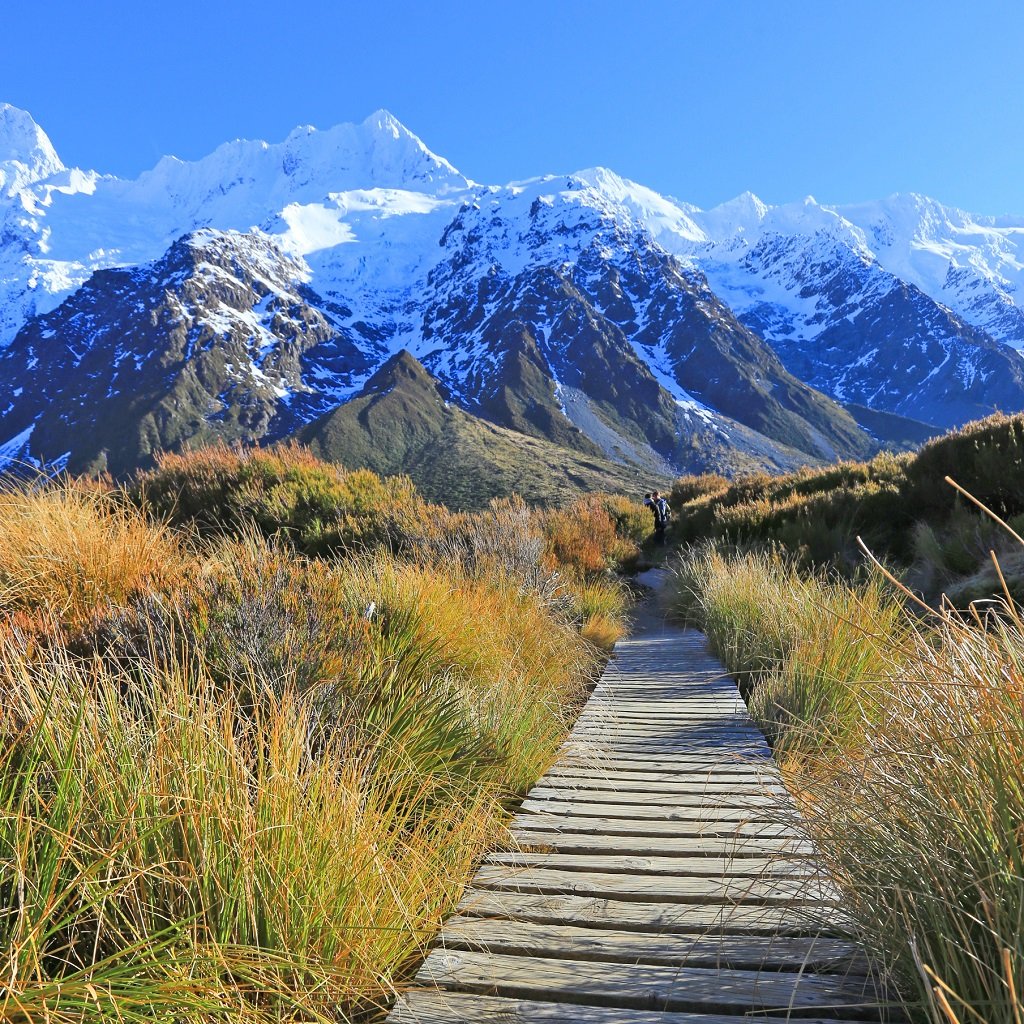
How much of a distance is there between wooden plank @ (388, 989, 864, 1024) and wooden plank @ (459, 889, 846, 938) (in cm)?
33

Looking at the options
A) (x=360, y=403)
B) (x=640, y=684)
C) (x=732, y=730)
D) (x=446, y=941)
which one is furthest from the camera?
(x=360, y=403)

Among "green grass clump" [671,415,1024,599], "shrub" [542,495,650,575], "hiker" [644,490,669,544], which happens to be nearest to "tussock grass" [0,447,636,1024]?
"green grass clump" [671,415,1024,599]

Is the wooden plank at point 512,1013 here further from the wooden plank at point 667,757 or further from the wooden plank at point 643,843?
the wooden plank at point 667,757

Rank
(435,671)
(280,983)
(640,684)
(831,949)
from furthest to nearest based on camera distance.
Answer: (640,684) → (435,671) → (831,949) → (280,983)

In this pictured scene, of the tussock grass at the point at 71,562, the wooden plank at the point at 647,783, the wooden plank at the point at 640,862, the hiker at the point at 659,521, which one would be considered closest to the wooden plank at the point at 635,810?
the wooden plank at the point at 647,783

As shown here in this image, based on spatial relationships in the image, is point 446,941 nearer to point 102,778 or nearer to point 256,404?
point 102,778

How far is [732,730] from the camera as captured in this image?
432 cm

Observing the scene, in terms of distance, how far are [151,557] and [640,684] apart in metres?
3.58

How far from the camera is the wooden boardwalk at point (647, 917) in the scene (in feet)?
5.73

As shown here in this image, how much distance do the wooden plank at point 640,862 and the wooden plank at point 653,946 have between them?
0.42 meters

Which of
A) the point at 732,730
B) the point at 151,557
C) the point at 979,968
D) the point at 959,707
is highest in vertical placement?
the point at 959,707

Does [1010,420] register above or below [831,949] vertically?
above

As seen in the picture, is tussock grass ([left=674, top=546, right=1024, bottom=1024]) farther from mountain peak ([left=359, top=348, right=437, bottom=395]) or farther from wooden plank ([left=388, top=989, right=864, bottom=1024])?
mountain peak ([left=359, top=348, right=437, bottom=395])

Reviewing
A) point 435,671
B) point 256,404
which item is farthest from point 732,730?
point 256,404
